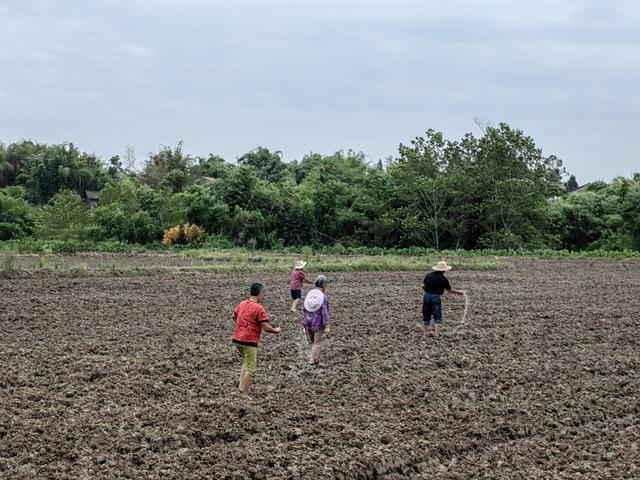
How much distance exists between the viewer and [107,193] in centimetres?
4794

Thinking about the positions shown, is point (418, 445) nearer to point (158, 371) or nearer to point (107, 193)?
point (158, 371)

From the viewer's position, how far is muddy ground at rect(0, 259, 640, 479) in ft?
26.6

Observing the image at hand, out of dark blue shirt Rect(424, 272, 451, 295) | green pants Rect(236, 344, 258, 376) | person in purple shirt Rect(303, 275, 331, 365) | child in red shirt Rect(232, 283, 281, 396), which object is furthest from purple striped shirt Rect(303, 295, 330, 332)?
dark blue shirt Rect(424, 272, 451, 295)

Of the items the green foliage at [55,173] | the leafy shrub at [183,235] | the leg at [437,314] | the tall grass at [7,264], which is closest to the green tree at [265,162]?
the green foliage at [55,173]

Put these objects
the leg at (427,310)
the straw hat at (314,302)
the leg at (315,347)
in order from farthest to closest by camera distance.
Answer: the leg at (427,310)
the leg at (315,347)
the straw hat at (314,302)

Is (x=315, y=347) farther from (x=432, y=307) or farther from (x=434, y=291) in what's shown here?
(x=432, y=307)

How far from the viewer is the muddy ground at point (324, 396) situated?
8094 mm

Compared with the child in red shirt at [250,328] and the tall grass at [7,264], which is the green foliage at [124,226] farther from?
the child in red shirt at [250,328]

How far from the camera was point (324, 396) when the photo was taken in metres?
10.7

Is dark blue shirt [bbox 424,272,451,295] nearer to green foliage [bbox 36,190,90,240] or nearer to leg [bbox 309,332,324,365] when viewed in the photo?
leg [bbox 309,332,324,365]

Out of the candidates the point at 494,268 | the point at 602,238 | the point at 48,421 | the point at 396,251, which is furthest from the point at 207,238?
the point at 48,421

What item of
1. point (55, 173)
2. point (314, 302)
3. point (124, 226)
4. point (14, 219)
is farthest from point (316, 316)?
point (55, 173)

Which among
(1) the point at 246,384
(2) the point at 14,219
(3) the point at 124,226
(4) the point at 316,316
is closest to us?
(1) the point at 246,384

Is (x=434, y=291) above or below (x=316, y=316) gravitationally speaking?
above
